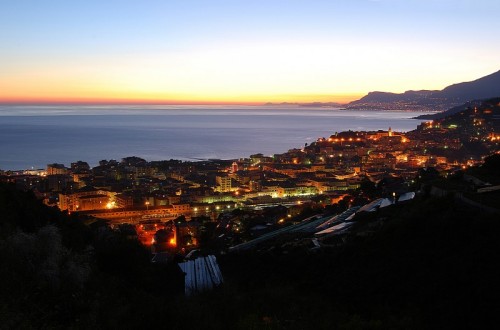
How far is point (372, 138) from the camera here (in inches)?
1984

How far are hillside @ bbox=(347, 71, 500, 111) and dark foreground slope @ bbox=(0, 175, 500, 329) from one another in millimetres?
103365

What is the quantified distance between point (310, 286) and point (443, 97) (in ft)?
431

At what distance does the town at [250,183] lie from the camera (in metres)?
16.9

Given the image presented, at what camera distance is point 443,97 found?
126 metres

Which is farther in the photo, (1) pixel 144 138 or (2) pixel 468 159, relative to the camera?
(1) pixel 144 138

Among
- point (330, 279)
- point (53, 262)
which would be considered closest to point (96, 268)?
point (53, 262)

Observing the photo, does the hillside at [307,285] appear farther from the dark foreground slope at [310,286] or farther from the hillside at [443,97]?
the hillside at [443,97]

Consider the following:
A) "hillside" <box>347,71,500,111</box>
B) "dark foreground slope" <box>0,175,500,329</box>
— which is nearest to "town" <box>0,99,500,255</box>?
"dark foreground slope" <box>0,175,500,329</box>

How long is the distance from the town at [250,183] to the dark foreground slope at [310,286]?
19.5 feet

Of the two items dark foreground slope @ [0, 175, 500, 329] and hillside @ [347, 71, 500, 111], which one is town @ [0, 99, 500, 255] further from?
hillside @ [347, 71, 500, 111]

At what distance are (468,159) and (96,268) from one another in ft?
109

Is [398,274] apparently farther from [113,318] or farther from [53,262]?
[53,262]

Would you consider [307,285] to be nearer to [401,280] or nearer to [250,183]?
[401,280]

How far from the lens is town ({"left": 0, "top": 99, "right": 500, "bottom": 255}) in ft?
55.4
